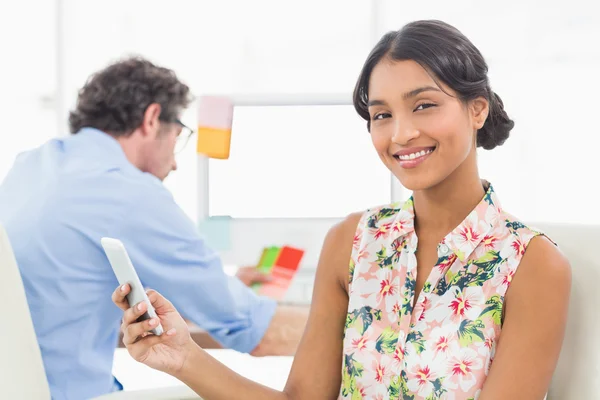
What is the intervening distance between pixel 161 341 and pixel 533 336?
20.4 inches

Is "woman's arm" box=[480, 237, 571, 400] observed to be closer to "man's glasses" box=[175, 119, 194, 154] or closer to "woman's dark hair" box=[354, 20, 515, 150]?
"woman's dark hair" box=[354, 20, 515, 150]

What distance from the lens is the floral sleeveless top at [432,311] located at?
103 cm

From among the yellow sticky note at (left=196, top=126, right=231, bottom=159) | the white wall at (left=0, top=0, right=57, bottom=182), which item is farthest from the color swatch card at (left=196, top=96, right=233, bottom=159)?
the white wall at (left=0, top=0, right=57, bottom=182)

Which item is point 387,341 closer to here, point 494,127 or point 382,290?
point 382,290

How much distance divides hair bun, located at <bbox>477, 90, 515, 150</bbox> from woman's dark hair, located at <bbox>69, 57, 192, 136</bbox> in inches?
36.5

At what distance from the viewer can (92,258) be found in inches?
60.4

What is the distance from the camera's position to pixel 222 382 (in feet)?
3.64

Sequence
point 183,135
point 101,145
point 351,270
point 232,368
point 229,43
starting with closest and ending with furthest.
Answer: point 351,270 < point 101,145 < point 183,135 < point 232,368 < point 229,43

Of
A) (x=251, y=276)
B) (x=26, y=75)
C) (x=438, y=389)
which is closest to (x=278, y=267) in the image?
(x=251, y=276)

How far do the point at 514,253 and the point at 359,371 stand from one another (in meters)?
0.29

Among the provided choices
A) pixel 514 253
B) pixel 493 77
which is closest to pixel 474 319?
pixel 514 253

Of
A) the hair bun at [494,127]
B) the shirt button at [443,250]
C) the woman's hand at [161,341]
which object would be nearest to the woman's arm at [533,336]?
the shirt button at [443,250]

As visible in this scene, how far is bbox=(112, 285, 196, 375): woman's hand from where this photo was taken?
1030 mm

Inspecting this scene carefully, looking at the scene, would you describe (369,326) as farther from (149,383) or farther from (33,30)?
(33,30)
